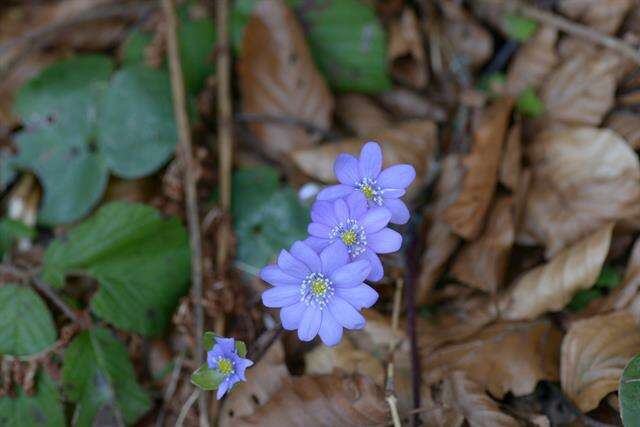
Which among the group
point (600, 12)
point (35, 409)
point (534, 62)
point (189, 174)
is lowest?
point (35, 409)

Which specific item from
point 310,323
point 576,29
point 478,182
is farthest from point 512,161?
point 310,323

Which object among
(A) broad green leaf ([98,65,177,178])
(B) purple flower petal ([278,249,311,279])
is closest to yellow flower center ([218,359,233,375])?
(B) purple flower petal ([278,249,311,279])

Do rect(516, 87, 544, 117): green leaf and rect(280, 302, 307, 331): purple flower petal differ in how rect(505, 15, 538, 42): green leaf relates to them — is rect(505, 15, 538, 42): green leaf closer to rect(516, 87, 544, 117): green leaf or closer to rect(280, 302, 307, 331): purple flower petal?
rect(516, 87, 544, 117): green leaf

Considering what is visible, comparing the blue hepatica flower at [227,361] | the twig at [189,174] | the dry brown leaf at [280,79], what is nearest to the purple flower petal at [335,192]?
the blue hepatica flower at [227,361]

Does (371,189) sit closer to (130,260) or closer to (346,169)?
(346,169)

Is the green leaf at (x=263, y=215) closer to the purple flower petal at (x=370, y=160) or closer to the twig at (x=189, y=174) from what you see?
the twig at (x=189, y=174)

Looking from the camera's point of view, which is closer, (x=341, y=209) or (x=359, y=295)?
(x=359, y=295)
